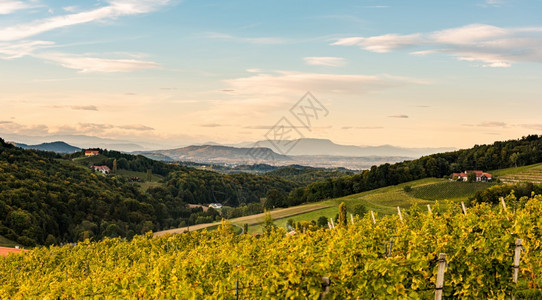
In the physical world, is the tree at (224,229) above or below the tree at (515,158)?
below

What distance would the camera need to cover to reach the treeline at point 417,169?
3295 inches

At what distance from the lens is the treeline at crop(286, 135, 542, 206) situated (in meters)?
83.7

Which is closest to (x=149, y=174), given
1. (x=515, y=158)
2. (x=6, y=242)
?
(x=6, y=242)

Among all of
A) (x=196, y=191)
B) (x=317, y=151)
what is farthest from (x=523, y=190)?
(x=317, y=151)

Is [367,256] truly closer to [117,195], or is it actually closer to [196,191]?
[117,195]

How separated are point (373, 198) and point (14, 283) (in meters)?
60.3

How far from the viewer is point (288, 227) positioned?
57.6 meters

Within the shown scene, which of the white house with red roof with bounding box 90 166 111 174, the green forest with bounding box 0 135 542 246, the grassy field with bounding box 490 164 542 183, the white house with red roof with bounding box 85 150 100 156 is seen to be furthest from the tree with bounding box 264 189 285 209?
the white house with red roof with bounding box 85 150 100 156

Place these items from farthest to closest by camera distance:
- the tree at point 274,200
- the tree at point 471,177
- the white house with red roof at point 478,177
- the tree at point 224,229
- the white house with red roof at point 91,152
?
the white house with red roof at point 91,152, the tree at point 274,200, the white house with red roof at point 478,177, the tree at point 471,177, the tree at point 224,229

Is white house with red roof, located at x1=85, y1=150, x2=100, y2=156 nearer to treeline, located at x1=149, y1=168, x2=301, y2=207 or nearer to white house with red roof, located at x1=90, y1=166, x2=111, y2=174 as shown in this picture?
white house with red roof, located at x1=90, y1=166, x2=111, y2=174

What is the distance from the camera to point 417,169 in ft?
281

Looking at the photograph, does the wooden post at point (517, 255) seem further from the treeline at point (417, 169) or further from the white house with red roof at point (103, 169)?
the white house with red roof at point (103, 169)

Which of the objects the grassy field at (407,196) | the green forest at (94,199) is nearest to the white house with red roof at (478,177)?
the grassy field at (407,196)

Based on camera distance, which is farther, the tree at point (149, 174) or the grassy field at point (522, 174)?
the tree at point (149, 174)
